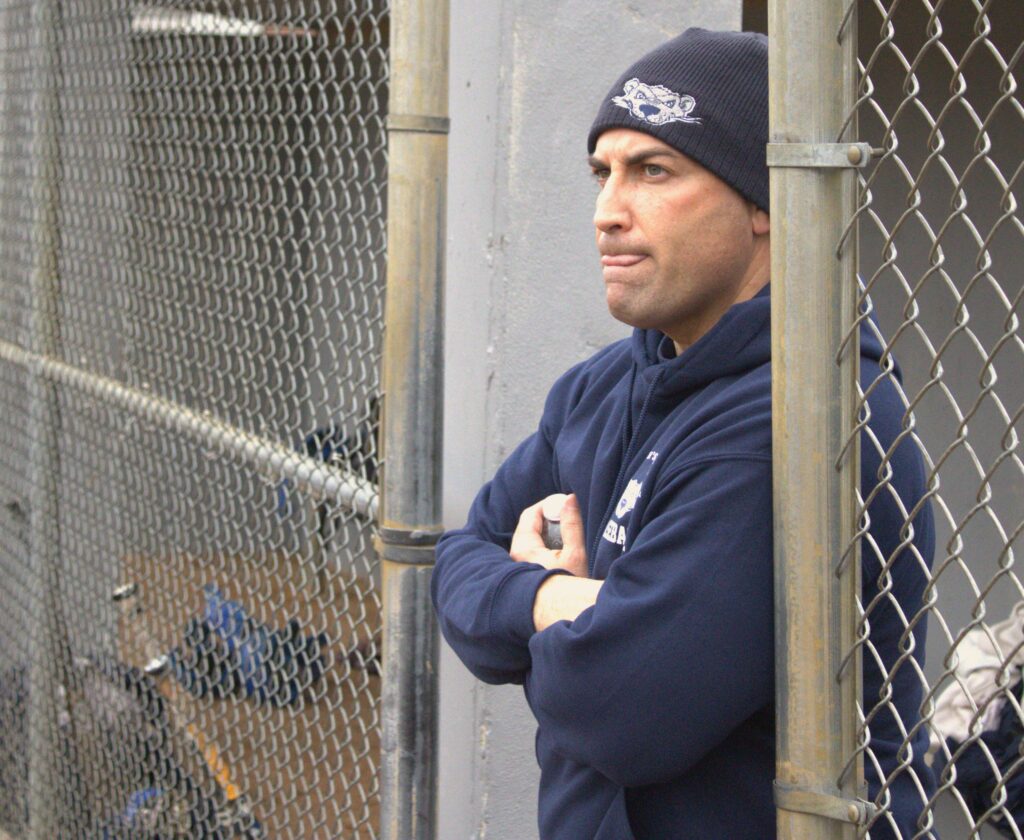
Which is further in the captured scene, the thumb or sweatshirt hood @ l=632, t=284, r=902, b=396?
the thumb

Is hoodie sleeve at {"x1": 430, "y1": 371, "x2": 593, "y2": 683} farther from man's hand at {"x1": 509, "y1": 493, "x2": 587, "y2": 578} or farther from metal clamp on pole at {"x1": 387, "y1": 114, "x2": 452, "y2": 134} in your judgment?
metal clamp on pole at {"x1": 387, "y1": 114, "x2": 452, "y2": 134}

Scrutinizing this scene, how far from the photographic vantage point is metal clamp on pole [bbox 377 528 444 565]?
94.3 inches

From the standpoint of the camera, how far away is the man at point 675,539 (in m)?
1.57

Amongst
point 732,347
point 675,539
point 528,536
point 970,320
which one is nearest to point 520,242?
point 528,536

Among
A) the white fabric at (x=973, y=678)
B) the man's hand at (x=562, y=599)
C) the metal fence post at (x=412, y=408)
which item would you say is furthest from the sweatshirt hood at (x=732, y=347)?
the white fabric at (x=973, y=678)

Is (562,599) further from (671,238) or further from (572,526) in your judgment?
(671,238)

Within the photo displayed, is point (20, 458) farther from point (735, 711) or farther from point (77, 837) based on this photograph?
point (735, 711)

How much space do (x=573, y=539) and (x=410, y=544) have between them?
540 millimetres

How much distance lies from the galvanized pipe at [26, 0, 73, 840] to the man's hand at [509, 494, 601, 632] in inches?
115

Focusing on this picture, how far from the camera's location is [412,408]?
2387 mm

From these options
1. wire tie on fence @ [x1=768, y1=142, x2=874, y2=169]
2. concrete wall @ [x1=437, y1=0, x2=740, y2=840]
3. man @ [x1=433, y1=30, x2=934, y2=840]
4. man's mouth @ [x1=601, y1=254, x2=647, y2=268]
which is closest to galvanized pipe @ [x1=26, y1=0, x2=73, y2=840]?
concrete wall @ [x1=437, y1=0, x2=740, y2=840]

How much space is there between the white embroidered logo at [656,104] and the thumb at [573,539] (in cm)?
58

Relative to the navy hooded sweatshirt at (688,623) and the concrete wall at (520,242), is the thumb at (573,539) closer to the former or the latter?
the navy hooded sweatshirt at (688,623)

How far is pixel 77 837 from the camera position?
449 centimetres
